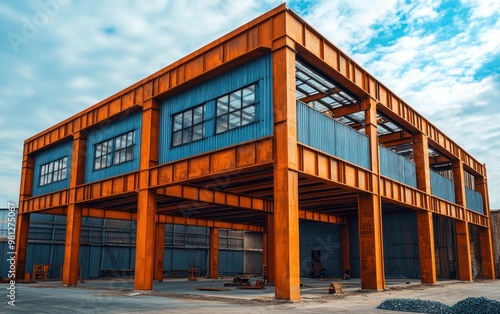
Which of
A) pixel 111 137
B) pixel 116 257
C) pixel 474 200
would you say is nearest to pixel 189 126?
pixel 111 137

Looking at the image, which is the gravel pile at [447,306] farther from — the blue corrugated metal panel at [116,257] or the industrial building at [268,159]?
the blue corrugated metal panel at [116,257]

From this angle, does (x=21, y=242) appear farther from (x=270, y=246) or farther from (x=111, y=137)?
(x=270, y=246)

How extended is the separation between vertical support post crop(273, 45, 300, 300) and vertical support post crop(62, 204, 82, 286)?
15821 mm

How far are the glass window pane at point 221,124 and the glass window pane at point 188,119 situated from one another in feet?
6.96

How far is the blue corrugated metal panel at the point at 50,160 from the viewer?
96.8ft

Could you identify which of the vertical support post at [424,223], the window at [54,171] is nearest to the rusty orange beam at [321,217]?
the vertical support post at [424,223]

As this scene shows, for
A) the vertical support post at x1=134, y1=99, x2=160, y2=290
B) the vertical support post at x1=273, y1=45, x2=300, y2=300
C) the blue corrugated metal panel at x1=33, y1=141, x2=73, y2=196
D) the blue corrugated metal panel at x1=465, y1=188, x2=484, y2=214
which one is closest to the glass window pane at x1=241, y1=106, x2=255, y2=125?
the vertical support post at x1=273, y1=45, x2=300, y2=300

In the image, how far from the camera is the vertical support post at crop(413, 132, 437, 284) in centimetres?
2605

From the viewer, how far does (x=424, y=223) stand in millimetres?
26906

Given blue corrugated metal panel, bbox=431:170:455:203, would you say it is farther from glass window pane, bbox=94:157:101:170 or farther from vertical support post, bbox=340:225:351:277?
glass window pane, bbox=94:157:101:170

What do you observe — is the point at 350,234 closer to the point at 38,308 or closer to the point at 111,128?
the point at 111,128

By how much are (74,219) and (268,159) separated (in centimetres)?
1577

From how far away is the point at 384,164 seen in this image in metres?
23.7

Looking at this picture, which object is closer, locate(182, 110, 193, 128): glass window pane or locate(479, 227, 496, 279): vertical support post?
locate(182, 110, 193, 128): glass window pane
